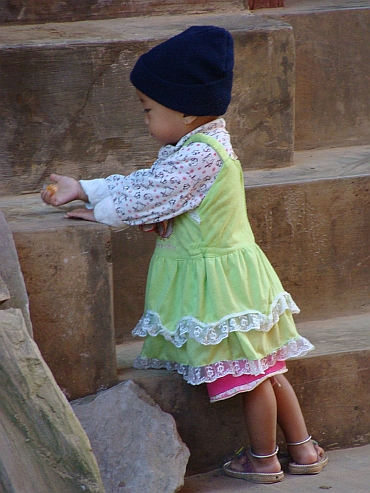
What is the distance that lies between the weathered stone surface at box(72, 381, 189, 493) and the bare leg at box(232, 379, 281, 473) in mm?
255

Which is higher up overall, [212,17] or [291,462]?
[212,17]

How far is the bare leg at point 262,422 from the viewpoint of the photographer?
2865 mm

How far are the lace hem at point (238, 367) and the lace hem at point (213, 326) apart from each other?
0.10m

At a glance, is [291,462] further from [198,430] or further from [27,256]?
[27,256]

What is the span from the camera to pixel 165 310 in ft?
9.30

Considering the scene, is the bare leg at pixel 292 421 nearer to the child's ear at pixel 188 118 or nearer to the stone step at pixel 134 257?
the stone step at pixel 134 257

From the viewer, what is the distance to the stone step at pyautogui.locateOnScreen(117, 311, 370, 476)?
9.77 ft

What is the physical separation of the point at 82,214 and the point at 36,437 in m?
0.83

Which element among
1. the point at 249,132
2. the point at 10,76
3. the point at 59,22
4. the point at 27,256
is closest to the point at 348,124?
the point at 249,132

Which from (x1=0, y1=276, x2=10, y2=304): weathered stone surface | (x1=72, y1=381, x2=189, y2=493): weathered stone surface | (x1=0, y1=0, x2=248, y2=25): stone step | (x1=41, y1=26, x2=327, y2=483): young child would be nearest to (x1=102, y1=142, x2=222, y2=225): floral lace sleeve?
(x1=41, y1=26, x2=327, y2=483): young child

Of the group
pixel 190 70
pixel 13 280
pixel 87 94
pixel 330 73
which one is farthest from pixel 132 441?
pixel 330 73

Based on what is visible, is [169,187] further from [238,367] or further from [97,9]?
[97,9]

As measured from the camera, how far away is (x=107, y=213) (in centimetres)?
276

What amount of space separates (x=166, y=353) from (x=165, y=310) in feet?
0.54
